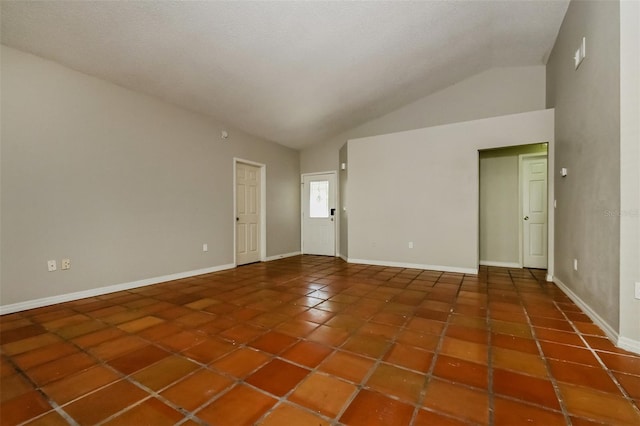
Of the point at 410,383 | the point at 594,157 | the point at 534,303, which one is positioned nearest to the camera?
the point at 410,383

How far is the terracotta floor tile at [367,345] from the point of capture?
6.23 feet

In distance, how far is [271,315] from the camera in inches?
103

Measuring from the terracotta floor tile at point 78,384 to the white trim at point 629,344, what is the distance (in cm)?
334

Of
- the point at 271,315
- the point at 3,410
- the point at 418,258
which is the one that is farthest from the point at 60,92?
the point at 418,258

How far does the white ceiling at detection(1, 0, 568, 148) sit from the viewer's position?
8.32 ft

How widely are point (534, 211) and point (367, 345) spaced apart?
4.57 metres

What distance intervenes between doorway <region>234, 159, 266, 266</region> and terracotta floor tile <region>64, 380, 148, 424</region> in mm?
3632

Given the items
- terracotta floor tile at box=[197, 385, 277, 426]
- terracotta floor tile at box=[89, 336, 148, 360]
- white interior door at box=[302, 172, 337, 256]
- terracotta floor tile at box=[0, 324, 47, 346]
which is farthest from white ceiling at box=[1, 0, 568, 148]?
terracotta floor tile at box=[197, 385, 277, 426]

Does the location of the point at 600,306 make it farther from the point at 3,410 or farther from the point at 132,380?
the point at 3,410

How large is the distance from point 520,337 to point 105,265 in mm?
4375

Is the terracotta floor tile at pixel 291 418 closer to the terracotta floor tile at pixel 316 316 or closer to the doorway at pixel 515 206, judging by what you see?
the terracotta floor tile at pixel 316 316

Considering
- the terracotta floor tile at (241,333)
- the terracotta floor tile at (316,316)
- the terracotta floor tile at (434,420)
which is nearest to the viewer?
the terracotta floor tile at (434,420)

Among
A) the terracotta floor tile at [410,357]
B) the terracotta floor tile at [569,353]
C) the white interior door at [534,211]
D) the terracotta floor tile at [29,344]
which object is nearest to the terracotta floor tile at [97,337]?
the terracotta floor tile at [29,344]

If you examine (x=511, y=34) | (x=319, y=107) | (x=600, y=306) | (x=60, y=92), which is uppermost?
(x=511, y=34)
